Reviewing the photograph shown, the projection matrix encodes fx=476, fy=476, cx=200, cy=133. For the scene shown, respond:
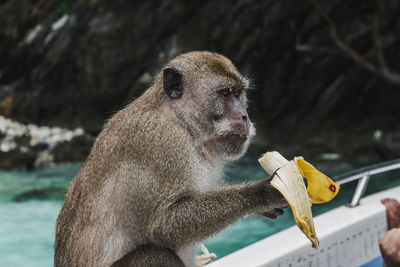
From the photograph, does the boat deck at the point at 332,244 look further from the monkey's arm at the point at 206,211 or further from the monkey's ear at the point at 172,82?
the monkey's ear at the point at 172,82

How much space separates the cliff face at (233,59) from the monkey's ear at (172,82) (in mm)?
8662

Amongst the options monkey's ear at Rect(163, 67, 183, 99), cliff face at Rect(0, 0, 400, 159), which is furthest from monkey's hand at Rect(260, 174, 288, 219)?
cliff face at Rect(0, 0, 400, 159)

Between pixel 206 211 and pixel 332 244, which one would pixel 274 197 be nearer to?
pixel 206 211

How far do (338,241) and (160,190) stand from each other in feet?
4.07

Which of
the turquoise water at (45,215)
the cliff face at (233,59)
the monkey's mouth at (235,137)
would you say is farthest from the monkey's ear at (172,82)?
the cliff face at (233,59)

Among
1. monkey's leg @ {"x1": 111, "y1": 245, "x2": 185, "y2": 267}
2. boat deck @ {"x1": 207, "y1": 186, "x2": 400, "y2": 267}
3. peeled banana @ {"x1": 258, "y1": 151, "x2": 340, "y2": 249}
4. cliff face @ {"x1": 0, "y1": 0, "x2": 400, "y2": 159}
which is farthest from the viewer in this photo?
cliff face @ {"x1": 0, "y1": 0, "x2": 400, "y2": 159}

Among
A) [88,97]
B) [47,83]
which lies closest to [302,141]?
[88,97]

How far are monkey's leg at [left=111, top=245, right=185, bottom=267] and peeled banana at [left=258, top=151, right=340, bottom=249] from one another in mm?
634

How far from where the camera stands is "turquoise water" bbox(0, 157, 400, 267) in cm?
755

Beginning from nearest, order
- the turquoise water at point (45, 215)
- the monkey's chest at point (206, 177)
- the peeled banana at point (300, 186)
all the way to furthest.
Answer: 1. the peeled banana at point (300, 186)
2. the monkey's chest at point (206, 177)
3. the turquoise water at point (45, 215)

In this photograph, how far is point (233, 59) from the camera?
38.3 feet

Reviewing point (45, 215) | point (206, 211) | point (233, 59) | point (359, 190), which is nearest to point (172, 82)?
point (206, 211)

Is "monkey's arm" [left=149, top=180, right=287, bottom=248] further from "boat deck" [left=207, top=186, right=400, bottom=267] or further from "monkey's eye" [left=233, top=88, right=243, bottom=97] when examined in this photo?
"monkey's eye" [left=233, top=88, right=243, bottom=97]

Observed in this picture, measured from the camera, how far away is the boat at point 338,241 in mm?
2676
